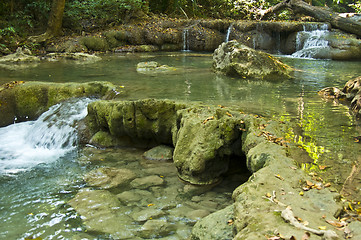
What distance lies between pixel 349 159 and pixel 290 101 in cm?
308

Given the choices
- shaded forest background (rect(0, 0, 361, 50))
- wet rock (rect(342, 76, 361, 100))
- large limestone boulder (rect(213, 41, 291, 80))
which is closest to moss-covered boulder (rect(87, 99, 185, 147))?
wet rock (rect(342, 76, 361, 100))

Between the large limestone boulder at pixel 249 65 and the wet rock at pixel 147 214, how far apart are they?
6662 millimetres

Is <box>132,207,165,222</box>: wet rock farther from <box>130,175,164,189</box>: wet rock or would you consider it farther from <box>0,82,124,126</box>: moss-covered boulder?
<box>0,82,124,126</box>: moss-covered boulder

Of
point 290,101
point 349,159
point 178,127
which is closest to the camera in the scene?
point 349,159

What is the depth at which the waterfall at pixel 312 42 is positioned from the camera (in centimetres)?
1543

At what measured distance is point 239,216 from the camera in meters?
2.80

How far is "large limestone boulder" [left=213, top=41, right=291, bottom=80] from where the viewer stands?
9805 millimetres

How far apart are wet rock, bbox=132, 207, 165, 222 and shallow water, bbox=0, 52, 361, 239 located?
313 mm

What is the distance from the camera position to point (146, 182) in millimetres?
4934

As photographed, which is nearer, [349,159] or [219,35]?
[349,159]

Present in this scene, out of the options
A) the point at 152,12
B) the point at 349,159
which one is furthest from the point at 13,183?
the point at 152,12

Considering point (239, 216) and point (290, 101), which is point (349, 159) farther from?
point (290, 101)

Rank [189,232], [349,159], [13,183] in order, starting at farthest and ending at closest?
[13,183] → [349,159] → [189,232]

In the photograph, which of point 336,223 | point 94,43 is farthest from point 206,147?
point 94,43
